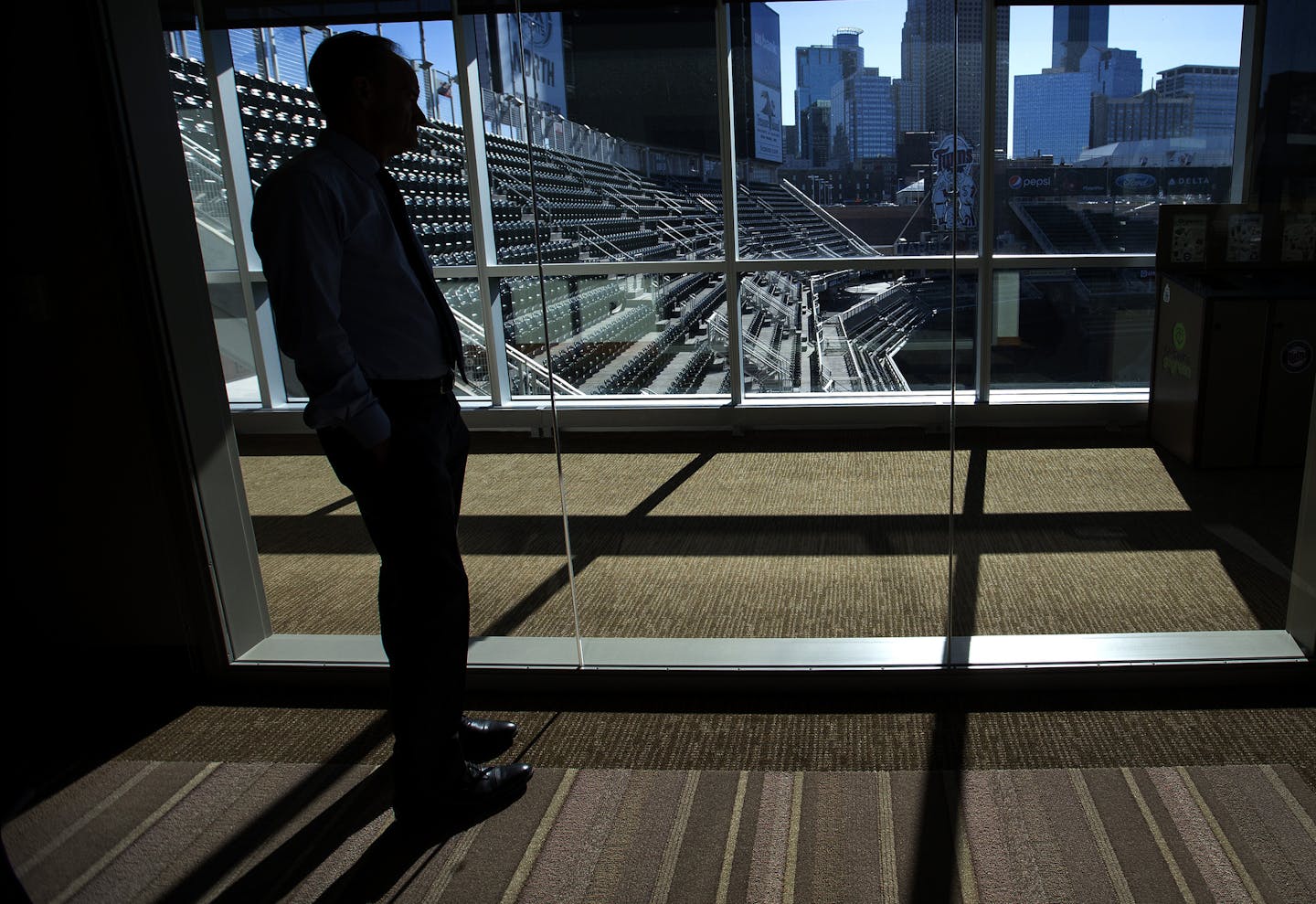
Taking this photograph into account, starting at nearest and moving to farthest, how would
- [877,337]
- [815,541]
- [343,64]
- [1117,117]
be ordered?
[343,64], [1117,117], [877,337], [815,541]

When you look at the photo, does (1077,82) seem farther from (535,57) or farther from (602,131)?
(535,57)

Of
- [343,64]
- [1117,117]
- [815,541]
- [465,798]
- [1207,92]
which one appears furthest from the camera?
[815,541]

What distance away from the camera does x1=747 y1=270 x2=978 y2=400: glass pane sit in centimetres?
246

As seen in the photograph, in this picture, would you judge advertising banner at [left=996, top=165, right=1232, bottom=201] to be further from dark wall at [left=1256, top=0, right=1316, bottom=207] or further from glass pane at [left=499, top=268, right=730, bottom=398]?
glass pane at [left=499, top=268, right=730, bottom=398]

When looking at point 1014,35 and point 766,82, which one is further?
point 766,82

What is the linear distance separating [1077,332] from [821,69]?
1117 millimetres

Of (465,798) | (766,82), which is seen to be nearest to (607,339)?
(766,82)

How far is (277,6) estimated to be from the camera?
2.16 metres

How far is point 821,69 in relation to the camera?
242 centimetres

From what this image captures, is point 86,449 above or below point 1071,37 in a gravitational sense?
below

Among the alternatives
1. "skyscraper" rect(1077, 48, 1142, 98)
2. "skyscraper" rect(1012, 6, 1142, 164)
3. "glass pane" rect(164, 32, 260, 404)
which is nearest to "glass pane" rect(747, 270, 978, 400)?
"skyscraper" rect(1012, 6, 1142, 164)

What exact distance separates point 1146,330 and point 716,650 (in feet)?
5.20

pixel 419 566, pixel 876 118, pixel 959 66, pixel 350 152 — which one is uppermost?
pixel 959 66

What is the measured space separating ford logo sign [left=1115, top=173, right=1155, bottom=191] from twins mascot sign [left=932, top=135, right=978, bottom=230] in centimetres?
44
